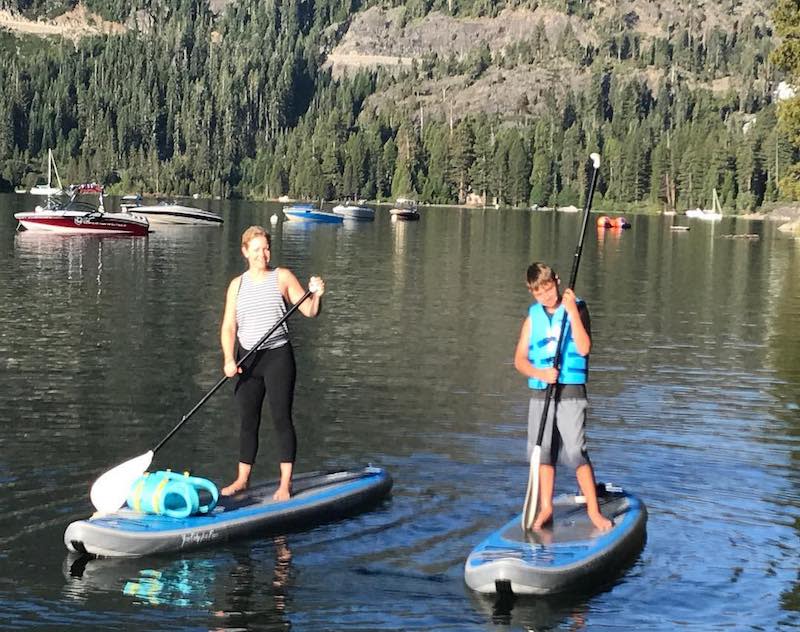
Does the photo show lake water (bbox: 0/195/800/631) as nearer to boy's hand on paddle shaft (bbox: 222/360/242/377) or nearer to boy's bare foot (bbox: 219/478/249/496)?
boy's bare foot (bbox: 219/478/249/496)

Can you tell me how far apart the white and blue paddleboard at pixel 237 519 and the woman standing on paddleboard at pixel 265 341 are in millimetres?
300

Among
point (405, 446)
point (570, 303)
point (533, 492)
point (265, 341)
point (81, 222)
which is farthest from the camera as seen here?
point (81, 222)

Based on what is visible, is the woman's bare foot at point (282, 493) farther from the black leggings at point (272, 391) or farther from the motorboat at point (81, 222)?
the motorboat at point (81, 222)

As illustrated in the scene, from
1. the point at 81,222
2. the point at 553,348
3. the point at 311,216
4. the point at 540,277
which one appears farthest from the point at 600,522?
the point at 311,216

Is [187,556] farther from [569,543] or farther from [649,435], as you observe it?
[649,435]

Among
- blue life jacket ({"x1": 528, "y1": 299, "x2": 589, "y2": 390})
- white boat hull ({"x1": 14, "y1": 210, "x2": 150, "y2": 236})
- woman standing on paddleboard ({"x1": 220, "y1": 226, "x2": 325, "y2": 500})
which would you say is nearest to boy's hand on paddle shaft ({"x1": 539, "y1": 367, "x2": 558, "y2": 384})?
blue life jacket ({"x1": 528, "y1": 299, "x2": 589, "y2": 390})

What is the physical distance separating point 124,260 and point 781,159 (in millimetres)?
154373

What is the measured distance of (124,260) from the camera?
58875 mm

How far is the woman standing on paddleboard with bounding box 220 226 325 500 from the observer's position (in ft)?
45.6

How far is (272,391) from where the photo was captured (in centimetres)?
1401

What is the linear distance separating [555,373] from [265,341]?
3.27m

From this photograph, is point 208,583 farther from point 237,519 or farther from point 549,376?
point 549,376

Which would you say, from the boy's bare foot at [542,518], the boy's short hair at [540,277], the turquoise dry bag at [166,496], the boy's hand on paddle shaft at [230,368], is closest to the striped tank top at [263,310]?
the boy's hand on paddle shaft at [230,368]

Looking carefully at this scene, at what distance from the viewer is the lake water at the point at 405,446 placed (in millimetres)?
12016
